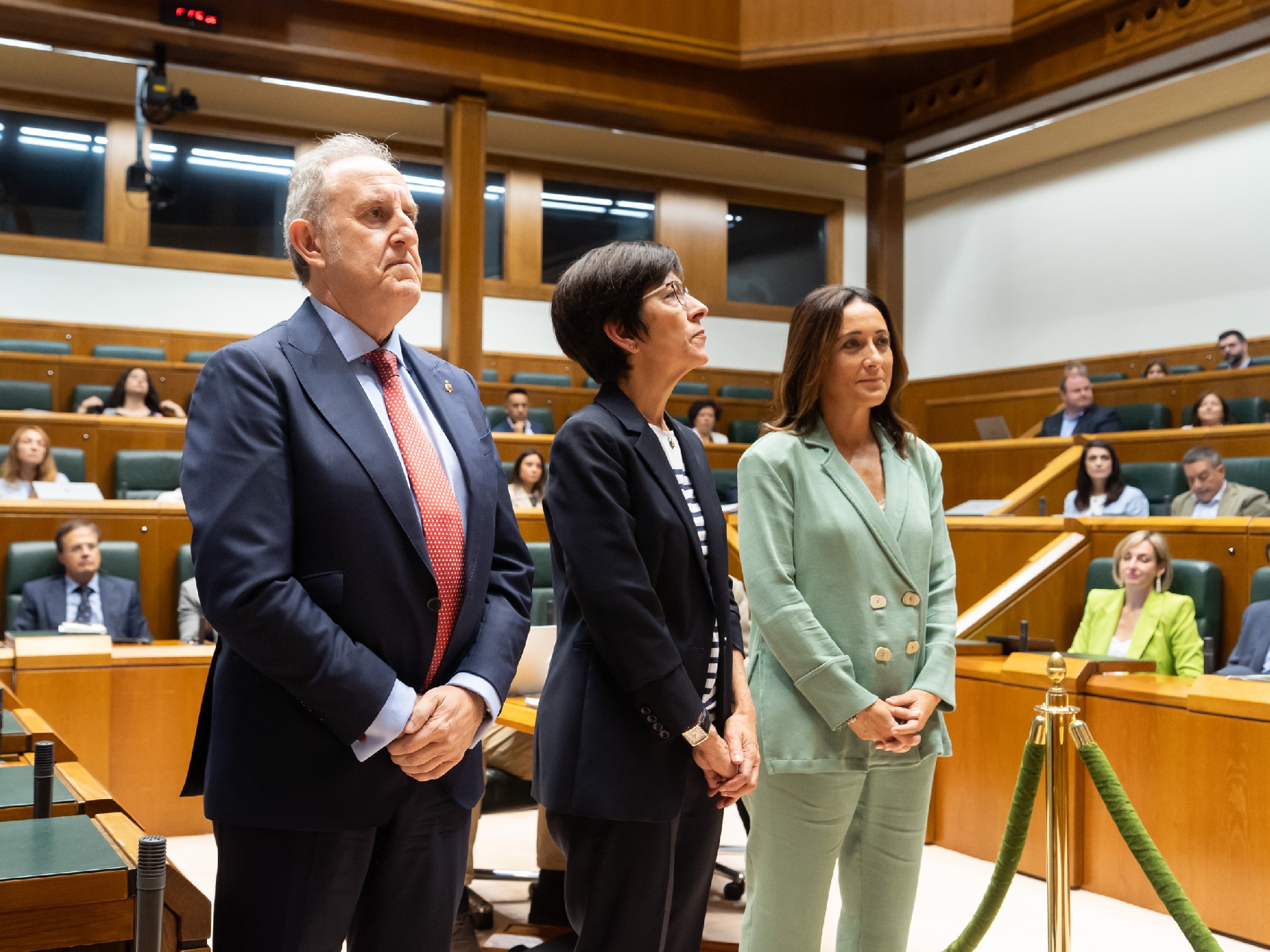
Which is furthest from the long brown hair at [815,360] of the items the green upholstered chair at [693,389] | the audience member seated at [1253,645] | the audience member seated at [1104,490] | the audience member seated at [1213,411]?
the green upholstered chair at [693,389]

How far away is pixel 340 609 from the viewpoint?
Result: 116 cm

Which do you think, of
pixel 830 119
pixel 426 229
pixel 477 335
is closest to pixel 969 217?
pixel 830 119

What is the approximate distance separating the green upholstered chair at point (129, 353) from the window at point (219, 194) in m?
1.16

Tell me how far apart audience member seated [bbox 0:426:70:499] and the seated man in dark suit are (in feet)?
2.81

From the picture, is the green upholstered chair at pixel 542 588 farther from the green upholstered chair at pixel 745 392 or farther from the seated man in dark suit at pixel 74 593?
the green upholstered chair at pixel 745 392

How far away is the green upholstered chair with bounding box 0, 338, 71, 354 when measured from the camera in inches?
287

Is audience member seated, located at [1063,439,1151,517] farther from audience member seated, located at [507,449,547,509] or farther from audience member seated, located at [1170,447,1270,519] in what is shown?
audience member seated, located at [507,449,547,509]

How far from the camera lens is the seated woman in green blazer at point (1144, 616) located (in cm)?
356

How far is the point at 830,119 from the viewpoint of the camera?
7324 millimetres

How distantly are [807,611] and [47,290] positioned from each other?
315 inches

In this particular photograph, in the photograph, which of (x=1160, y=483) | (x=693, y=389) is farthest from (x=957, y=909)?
(x=693, y=389)

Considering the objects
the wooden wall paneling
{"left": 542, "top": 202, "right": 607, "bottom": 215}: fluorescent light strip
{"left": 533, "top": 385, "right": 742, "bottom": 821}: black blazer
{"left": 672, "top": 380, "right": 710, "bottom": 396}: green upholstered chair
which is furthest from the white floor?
{"left": 542, "top": 202, "right": 607, "bottom": 215}: fluorescent light strip

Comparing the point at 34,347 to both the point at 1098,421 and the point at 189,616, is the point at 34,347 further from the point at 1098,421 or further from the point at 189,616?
the point at 1098,421

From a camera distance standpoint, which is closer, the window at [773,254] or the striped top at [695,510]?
the striped top at [695,510]
